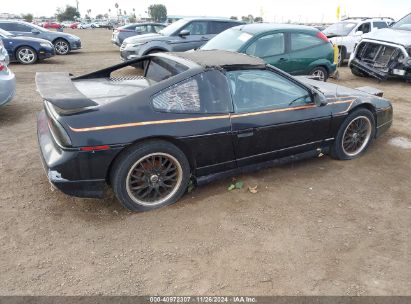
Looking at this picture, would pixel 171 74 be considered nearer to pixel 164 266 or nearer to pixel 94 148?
pixel 94 148

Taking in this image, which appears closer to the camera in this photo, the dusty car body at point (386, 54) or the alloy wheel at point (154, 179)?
the alloy wheel at point (154, 179)

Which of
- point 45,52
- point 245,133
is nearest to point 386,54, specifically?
point 245,133

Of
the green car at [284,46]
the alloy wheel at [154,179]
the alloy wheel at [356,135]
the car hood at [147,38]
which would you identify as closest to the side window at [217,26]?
the car hood at [147,38]

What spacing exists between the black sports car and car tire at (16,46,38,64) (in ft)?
30.1

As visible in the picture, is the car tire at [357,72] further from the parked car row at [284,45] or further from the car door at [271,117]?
the car door at [271,117]

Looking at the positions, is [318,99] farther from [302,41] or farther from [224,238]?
[302,41]

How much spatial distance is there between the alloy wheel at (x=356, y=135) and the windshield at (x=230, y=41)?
3.14 metres

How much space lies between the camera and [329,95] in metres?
4.20

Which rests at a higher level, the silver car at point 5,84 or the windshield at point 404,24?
the windshield at point 404,24

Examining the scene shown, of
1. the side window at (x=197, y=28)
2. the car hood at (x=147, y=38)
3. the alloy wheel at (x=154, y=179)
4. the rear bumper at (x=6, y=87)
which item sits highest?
the side window at (x=197, y=28)

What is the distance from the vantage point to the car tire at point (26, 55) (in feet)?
38.2

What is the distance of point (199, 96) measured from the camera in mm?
3334

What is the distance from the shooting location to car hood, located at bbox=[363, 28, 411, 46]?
341 inches

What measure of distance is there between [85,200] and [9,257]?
0.92 m
